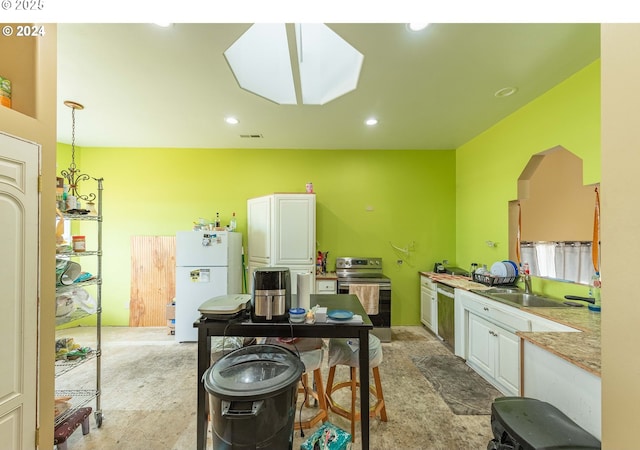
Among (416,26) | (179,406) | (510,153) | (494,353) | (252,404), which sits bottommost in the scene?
(179,406)

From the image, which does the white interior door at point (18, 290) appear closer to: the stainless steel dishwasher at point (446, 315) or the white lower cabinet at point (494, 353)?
the white lower cabinet at point (494, 353)

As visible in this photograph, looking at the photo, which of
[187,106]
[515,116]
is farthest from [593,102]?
[187,106]

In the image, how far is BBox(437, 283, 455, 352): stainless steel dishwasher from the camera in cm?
319

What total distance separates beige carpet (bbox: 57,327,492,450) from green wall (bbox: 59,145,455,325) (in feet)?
4.98

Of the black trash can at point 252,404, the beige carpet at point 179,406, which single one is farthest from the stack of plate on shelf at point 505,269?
the black trash can at point 252,404

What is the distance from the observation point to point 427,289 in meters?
3.91

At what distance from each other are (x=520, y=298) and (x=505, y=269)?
453 millimetres

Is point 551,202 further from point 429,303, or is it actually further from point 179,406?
point 179,406

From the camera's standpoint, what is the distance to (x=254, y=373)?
131 centimetres

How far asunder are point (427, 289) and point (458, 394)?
1692 mm

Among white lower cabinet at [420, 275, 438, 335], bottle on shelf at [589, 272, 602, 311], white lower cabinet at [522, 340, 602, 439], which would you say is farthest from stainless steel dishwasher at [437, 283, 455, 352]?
white lower cabinet at [522, 340, 602, 439]

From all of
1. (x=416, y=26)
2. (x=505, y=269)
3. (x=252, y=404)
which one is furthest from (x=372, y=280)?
(x=416, y=26)

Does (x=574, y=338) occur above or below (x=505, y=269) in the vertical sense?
below

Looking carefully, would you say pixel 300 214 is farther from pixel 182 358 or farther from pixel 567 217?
pixel 567 217
